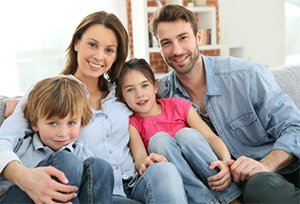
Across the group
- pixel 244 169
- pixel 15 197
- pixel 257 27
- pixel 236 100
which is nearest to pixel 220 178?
pixel 244 169

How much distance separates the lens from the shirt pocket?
1.94 m

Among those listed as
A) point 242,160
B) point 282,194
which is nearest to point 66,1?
point 242,160

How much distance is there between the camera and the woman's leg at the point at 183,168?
155 centimetres

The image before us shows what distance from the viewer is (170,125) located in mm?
1940

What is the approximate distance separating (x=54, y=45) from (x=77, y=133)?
272 cm

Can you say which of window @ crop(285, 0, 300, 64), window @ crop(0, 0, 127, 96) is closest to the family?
window @ crop(0, 0, 127, 96)

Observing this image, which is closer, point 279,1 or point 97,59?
point 97,59

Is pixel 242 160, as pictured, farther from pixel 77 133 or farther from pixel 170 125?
pixel 77 133

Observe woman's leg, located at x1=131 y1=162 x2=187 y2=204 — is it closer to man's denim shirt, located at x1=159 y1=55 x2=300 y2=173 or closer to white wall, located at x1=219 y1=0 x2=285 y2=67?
man's denim shirt, located at x1=159 y1=55 x2=300 y2=173

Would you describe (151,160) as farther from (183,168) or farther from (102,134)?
(102,134)

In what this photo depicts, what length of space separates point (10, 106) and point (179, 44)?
96cm

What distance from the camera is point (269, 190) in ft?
4.58

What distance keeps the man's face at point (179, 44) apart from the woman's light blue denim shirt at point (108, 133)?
40 cm

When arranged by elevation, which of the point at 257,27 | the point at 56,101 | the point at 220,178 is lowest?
the point at 220,178
